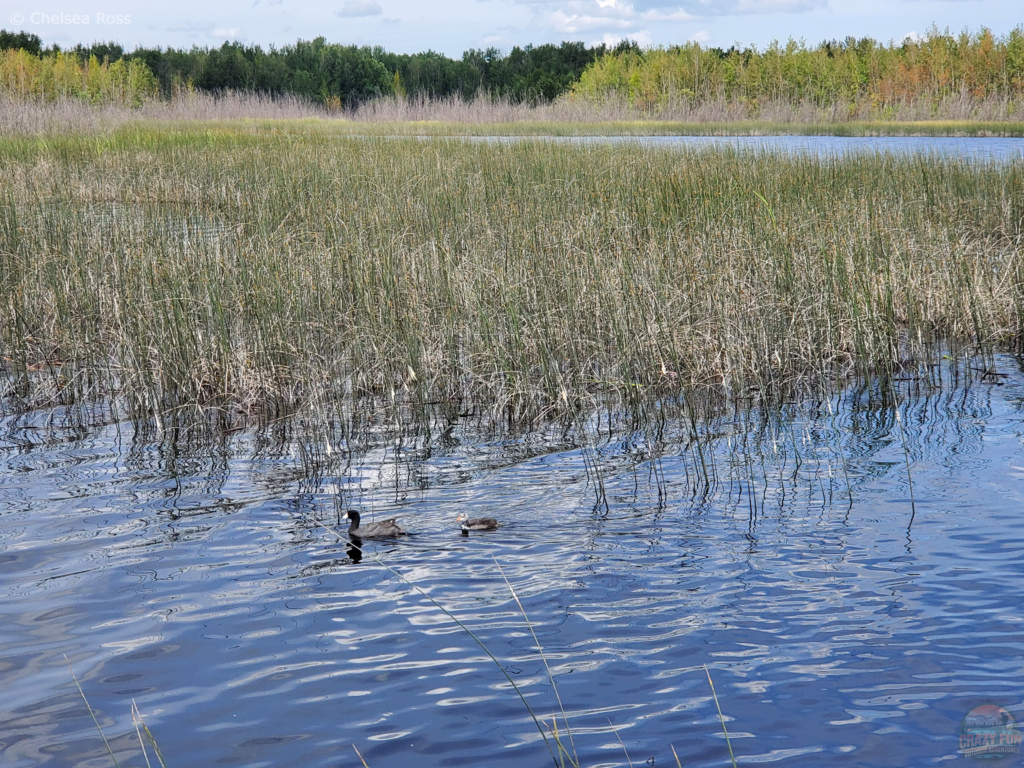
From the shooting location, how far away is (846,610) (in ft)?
9.34

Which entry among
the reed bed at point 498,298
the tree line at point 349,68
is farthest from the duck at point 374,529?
the tree line at point 349,68

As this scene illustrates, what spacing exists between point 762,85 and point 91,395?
31.2 meters

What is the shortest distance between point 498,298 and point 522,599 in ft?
10.6

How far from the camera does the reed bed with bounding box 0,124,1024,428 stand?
518cm

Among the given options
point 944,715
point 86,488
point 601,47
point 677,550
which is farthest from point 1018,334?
point 601,47

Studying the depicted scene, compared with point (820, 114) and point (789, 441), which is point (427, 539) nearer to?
point (789, 441)

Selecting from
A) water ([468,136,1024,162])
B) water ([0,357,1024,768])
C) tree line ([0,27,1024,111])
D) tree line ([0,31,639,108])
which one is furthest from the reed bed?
tree line ([0,31,639,108])

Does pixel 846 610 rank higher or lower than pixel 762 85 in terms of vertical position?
lower

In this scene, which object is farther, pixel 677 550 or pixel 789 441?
pixel 789 441

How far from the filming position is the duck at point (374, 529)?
3418 mm

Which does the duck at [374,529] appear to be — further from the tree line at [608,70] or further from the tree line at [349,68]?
the tree line at [349,68]

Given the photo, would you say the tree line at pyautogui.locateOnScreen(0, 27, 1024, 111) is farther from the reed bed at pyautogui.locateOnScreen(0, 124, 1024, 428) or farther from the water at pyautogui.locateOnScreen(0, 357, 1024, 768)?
the water at pyautogui.locateOnScreen(0, 357, 1024, 768)

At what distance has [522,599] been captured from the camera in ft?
9.87

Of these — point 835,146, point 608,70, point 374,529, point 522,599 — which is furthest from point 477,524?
point 608,70
